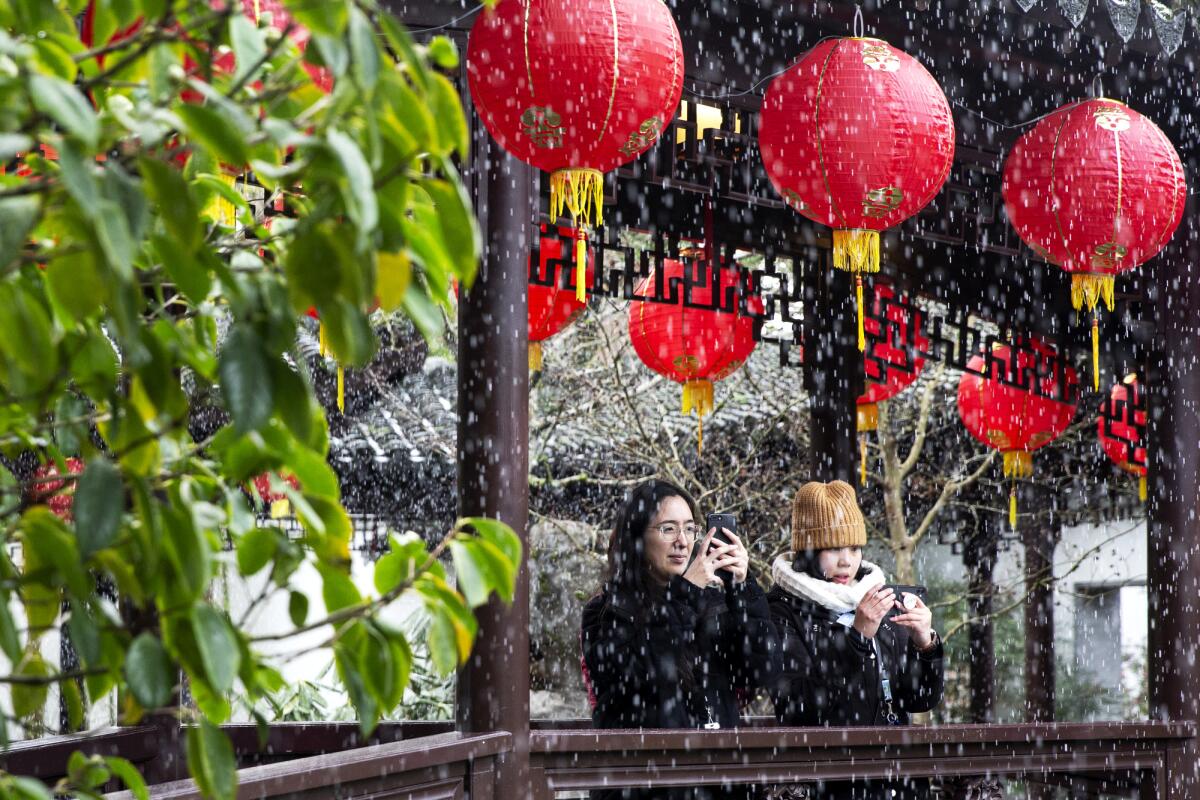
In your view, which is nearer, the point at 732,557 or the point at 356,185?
the point at 356,185

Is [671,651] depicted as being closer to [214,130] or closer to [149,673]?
→ [149,673]

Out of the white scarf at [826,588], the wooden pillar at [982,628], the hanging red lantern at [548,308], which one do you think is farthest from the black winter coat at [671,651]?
the wooden pillar at [982,628]

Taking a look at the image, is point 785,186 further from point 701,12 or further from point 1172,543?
point 1172,543

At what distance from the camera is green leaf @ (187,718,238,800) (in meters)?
0.99

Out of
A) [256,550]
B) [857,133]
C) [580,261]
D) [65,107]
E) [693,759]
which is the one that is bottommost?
[693,759]

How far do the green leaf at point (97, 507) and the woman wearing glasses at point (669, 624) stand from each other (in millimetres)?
2663

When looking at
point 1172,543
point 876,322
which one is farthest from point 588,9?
point 1172,543

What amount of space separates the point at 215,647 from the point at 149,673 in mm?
53

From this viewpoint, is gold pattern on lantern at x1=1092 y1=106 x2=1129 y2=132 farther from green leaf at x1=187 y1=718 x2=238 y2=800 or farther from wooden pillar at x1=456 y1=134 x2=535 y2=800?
green leaf at x1=187 y1=718 x2=238 y2=800

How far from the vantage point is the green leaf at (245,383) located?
0.87m

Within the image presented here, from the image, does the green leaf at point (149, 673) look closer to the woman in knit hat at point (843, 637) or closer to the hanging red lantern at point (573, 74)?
the hanging red lantern at point (573, 74)

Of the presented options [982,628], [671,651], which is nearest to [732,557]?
[671,651]

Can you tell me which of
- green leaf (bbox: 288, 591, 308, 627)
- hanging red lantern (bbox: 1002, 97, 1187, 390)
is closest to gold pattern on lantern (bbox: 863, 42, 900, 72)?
hanging red lantern (bbox: 1002, 97, 1187, 390)

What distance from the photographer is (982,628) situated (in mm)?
9281
